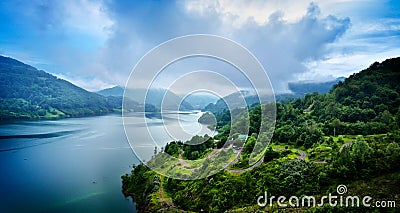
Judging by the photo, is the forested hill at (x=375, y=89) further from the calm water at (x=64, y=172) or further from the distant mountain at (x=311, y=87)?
the distant mountain at (x=311, y=87)

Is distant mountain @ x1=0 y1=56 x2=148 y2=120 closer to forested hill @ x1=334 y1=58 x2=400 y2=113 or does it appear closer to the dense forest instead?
the dense forest

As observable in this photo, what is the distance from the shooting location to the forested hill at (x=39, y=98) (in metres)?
75.2

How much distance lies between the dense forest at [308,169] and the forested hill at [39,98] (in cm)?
6142

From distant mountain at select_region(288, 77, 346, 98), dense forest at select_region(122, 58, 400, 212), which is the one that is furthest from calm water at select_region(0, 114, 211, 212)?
distant mountain at select_region(288, 77, 346, 98)

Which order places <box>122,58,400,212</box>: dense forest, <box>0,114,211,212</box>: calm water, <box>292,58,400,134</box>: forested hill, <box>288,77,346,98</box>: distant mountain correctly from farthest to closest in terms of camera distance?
1. <box>288,77,346,98</box>: distant mountain
2. <box>292,58,400,134</box>: forested hill
3. <box>0,114,211,212</box>: calm water
4. <box>122,58,400,212</box>: dense forest

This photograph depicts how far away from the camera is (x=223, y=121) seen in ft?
150

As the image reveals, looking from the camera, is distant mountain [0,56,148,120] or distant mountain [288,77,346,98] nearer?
distant mountain [0,56,148,120]

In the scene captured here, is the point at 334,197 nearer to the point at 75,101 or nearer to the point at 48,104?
the point at 48,104

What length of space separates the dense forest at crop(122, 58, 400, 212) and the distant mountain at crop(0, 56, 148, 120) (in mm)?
61235

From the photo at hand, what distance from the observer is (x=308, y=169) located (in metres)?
13.0

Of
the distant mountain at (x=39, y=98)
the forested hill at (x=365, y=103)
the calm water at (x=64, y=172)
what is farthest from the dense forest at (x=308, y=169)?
the distant mountain at (x=39, y=98)

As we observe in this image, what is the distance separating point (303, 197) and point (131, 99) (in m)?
8.89

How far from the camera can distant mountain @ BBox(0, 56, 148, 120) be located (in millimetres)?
75206

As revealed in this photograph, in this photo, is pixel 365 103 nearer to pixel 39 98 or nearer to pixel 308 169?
pixel 308 169
